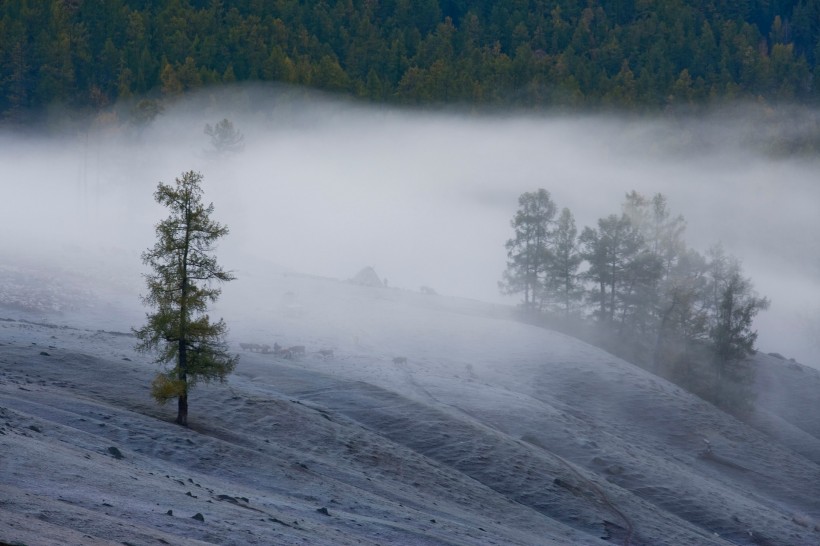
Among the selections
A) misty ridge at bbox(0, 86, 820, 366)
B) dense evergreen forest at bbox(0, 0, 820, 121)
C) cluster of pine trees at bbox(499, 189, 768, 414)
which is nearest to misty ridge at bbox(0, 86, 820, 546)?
cluster of pine trees at bbox(499, 189, 768, 414)

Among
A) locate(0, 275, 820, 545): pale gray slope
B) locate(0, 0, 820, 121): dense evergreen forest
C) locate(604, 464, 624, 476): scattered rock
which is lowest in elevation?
locate(604, 464, 624, 476): scattered rock

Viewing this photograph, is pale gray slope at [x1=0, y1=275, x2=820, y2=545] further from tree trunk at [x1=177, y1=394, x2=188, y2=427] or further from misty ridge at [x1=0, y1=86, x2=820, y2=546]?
tree trunk at [x1=177, y1=394, x2=188, y2=427]

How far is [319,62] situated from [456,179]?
30977mm

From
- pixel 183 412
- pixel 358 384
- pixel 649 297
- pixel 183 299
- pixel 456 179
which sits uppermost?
pixel 456 179

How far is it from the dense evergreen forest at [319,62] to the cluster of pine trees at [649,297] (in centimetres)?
7185

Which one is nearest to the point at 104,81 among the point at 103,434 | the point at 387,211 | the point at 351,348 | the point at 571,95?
the point at 387,211

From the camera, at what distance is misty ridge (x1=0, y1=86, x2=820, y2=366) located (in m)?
132

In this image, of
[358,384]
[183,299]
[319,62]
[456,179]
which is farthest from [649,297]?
[319,62]

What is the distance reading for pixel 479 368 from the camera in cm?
5528

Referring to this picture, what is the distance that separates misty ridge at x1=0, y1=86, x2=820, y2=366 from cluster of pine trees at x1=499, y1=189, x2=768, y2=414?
5018 cm

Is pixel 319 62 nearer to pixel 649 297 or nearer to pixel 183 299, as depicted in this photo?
pixel 649 297

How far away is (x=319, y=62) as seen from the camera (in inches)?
6698

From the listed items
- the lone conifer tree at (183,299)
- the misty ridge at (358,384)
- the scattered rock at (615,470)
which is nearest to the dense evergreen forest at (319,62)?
the misty ridge at (358,384)

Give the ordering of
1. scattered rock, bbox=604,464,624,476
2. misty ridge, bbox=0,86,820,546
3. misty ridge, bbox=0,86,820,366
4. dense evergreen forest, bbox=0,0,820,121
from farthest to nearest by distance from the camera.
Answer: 1. dense evergreen forest, bbox=0,0,820,121
2. misty ridge, bbox=0,86,820,366
3. scattered rock, bbox=604,464,624,476
4. misty ridge, bbox=0,86,820,546
